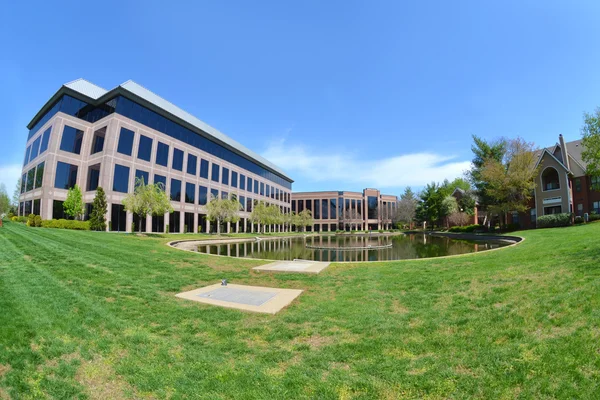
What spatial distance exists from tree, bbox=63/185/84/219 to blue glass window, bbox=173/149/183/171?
12.8 metres

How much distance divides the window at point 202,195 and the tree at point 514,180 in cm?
4052

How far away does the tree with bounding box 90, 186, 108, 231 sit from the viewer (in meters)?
29.0

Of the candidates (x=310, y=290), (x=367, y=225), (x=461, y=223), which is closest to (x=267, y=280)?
(x=310, y=290)

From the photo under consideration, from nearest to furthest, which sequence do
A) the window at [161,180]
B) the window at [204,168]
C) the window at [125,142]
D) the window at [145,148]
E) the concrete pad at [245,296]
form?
the concrete pad at [245,296] → the window at [125,142] → the window at [145,148] → the window at [161,180] → the window at [204,168]

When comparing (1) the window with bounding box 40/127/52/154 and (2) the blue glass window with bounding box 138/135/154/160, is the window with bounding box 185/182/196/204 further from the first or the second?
(1) the window with bounding box 40/127/52/154

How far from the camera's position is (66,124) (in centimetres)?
3316

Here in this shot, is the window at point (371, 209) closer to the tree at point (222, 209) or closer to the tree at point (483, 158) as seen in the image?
the tree at point (483, 158)

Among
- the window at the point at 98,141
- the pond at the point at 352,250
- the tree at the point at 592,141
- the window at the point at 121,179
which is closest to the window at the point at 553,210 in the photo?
the pond at the point at 352,250

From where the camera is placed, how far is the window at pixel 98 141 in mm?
34100

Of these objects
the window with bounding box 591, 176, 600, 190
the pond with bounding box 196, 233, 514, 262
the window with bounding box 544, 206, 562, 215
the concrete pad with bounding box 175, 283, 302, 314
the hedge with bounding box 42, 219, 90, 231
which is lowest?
the pond with bounding box 196, 233, 514, 262

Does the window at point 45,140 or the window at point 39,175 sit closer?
the window at point 39,175

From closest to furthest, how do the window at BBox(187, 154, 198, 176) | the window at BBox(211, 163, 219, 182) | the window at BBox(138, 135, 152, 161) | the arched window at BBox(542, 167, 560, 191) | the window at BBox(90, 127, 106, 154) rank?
the window at BBox(90, 127, 106, 154)
the arched window at BBox(542, 167, 560, 191)
the window at BBox(138, 135, 152, 161)
the window at BBox(187, 154, 198, 176)
the window at BBox(211, 163, 219, 182)

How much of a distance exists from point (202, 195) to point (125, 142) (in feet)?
48.5

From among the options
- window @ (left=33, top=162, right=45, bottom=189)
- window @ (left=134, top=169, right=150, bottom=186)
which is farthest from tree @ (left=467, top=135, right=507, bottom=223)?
window @ (left=33, top=162, right=45, bottom=189)
